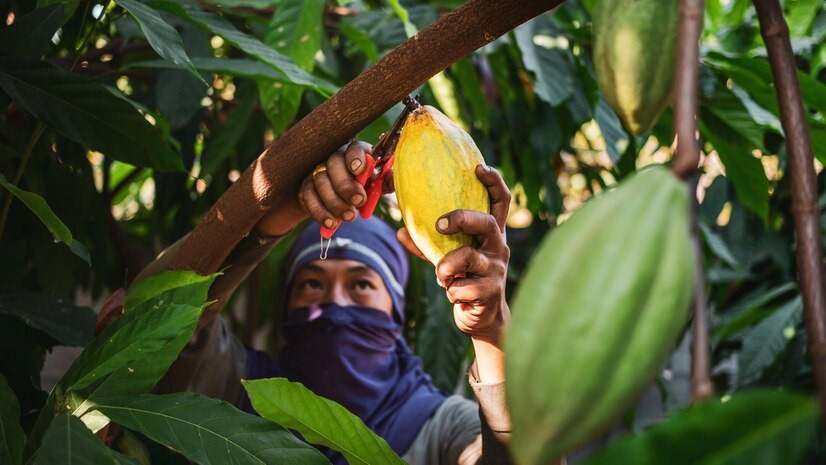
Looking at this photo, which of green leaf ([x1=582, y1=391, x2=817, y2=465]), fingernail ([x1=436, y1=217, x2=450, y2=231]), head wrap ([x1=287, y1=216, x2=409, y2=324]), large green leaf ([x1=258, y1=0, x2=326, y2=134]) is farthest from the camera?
head wrap ([x1=287, y1=216, x2=409, y2=324])

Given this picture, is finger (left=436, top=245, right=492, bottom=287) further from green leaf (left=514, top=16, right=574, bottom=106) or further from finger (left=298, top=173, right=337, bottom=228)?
green leaf (left=514, top=16, right=574, bottom=106)

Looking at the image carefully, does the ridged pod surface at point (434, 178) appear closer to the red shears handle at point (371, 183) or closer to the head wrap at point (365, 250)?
the red shears handle at point (371, 183)

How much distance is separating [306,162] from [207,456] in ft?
0.97

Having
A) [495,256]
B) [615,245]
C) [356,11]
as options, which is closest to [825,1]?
[356,11]

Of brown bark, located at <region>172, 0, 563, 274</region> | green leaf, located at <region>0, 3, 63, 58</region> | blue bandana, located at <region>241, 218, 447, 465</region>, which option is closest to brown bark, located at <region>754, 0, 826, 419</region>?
brown bark, located at <region>172, 0, 563, 274</region>

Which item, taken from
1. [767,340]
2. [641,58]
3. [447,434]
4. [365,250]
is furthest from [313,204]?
[767,340]

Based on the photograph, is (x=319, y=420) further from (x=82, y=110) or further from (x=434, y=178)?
(x=82, y=110)

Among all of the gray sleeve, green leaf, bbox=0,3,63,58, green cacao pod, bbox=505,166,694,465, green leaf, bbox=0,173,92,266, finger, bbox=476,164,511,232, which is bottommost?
the gray sleeve

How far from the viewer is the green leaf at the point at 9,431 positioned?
2.65ft

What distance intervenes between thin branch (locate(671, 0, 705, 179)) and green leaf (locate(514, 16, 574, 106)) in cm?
116

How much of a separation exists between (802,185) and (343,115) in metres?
0.47

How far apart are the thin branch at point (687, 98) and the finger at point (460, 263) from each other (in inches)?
17.0

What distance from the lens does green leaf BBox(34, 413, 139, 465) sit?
0.61 metres

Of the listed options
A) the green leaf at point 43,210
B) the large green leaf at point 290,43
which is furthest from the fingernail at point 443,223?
the large green leaf at point 290,43
